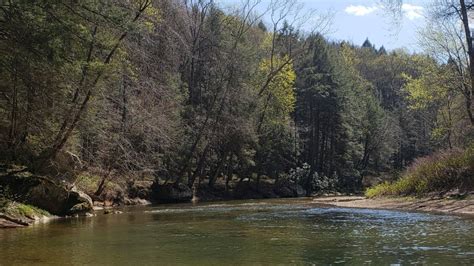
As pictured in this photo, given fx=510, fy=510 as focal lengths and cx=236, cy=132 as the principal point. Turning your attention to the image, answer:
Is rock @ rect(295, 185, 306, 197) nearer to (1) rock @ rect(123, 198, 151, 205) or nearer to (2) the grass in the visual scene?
(1) rock @ rect(123, 198, 151, 205)

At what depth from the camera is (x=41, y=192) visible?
22.5 meters

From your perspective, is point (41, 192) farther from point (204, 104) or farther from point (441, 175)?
point (204, 104)

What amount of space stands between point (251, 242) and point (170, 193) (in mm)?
29187

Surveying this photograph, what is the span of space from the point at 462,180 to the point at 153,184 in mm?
25508

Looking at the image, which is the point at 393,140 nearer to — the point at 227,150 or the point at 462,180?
the point at 227,150

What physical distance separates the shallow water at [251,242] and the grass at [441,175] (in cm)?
545

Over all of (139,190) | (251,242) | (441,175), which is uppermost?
(139,190)

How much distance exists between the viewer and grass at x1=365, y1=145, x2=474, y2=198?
78.7 feet

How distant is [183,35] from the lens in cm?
5259

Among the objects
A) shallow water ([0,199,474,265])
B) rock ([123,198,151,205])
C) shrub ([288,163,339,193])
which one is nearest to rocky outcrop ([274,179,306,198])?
shrub ([288,163,339,193])

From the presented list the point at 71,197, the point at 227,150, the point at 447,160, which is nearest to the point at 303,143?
the point at 227,150

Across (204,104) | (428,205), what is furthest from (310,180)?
(428,205)

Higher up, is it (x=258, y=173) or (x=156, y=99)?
(x=156, y=99)

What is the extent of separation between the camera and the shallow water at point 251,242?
35.2 feet
